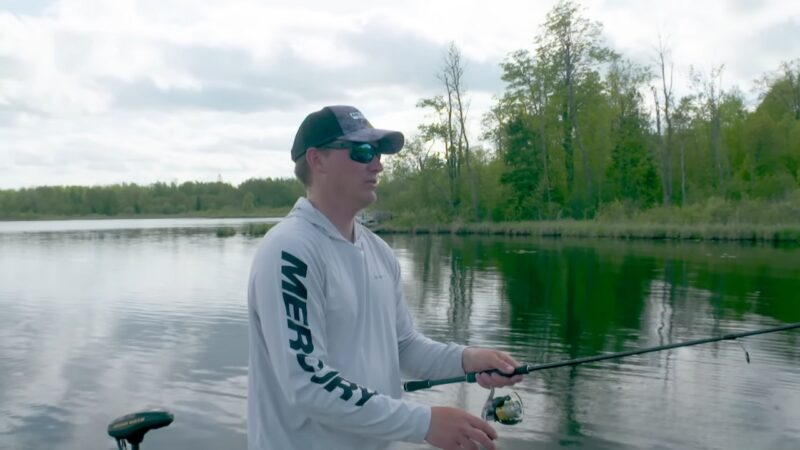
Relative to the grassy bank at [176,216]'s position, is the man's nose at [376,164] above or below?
below

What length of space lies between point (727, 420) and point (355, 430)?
6.09 metres

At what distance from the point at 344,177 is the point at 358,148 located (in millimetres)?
93

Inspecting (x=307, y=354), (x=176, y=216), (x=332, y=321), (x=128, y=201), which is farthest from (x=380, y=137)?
(x=128, y=201)

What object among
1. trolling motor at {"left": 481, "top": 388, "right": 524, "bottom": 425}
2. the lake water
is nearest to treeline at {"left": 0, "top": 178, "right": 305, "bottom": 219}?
the lake water

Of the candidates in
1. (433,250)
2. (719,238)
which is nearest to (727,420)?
(433,250)

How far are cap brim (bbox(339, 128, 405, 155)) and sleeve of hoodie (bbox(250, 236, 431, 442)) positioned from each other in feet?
1.24

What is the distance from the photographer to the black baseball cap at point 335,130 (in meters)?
2.15

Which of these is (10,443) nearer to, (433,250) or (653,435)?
(653,435)

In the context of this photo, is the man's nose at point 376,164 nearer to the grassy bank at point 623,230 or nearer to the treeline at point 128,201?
the grassy bank at point 623,230

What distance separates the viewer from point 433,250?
33875 mm

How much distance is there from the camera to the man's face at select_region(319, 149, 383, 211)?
2166mm

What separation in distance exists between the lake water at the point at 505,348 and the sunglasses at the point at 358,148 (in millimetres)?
4537

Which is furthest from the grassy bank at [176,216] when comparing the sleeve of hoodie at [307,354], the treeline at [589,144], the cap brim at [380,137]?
the sleeve of hoodie at [307,354]

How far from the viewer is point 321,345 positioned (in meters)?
1.93
